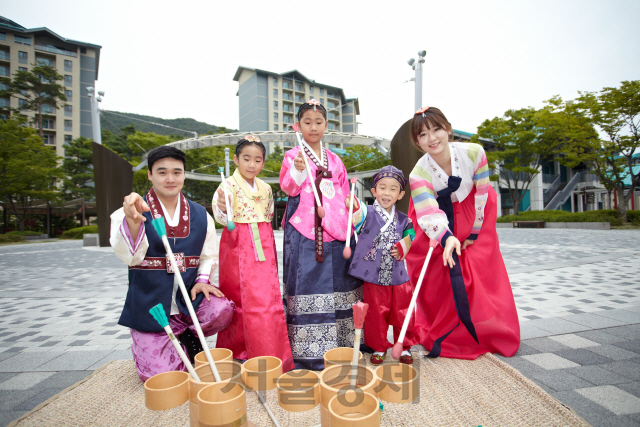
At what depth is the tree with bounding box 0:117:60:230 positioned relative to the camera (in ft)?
61.2

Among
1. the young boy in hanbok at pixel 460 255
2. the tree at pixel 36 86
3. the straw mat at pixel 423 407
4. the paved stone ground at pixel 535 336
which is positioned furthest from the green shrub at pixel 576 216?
the tree at pixel 36 86

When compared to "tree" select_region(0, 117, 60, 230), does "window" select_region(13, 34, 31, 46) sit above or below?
above

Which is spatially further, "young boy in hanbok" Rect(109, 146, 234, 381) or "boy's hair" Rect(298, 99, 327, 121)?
"boy's hair" Rect(298, 99, 327, 121)

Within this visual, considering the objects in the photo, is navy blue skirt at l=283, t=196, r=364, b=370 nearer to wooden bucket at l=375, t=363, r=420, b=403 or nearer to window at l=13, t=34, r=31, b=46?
wooden bucket at l=375, t=363, r=420, b=403

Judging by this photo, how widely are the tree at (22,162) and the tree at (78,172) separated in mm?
4034

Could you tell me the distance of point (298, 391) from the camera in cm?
131

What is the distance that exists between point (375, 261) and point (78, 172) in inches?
1293

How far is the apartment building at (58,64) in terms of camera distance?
33344 mm

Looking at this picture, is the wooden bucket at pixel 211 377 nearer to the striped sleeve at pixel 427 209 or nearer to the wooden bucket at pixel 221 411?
the wooden bucket at pixel 221 411

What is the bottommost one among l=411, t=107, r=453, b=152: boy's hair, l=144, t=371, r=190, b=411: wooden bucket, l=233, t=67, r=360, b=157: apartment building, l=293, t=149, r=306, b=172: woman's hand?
l=144, t=371, r=190, b=411: wooden bucket

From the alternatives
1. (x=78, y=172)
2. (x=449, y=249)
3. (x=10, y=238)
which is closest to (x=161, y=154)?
(x=449, y=249)

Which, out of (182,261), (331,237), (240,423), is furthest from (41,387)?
(331,237)

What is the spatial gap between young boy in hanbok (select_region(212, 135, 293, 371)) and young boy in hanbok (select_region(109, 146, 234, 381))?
153 millimetres

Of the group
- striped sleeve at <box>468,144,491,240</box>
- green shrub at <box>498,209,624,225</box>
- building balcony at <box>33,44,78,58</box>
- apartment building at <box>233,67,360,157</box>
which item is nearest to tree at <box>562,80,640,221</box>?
green shrub at <box>498,209,624,225</box>
